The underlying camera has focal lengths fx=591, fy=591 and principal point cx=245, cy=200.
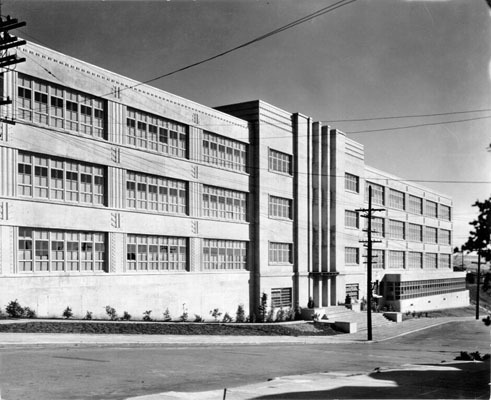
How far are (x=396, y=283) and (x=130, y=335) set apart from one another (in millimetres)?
43154

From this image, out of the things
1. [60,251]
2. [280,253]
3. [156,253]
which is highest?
[60,251]

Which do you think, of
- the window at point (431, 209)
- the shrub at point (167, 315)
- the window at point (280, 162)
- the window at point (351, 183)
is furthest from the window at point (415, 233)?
the shrub at point (167, 315)

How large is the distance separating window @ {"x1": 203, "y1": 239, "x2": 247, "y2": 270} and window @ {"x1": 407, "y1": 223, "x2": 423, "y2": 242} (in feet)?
116

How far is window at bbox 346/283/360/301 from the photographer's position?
177 ft

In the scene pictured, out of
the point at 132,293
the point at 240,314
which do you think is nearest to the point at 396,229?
the point at 240,314

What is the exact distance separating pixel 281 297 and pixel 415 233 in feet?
113

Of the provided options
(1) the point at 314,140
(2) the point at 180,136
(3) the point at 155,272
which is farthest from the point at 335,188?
(3) the point at 155,272

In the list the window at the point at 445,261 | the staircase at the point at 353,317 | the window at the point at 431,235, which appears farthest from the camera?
the window at the point at 445,261

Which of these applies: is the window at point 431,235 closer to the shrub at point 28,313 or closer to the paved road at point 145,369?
the paved road at point 145,369

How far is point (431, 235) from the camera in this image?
78062mm

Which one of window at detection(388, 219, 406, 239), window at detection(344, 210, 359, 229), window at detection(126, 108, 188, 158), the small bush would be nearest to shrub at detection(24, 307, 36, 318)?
window at detection(126, 108, 188, 158)

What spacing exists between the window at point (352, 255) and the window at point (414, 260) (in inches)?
656

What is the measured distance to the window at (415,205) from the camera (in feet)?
236

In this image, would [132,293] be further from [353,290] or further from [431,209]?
[431,209]
